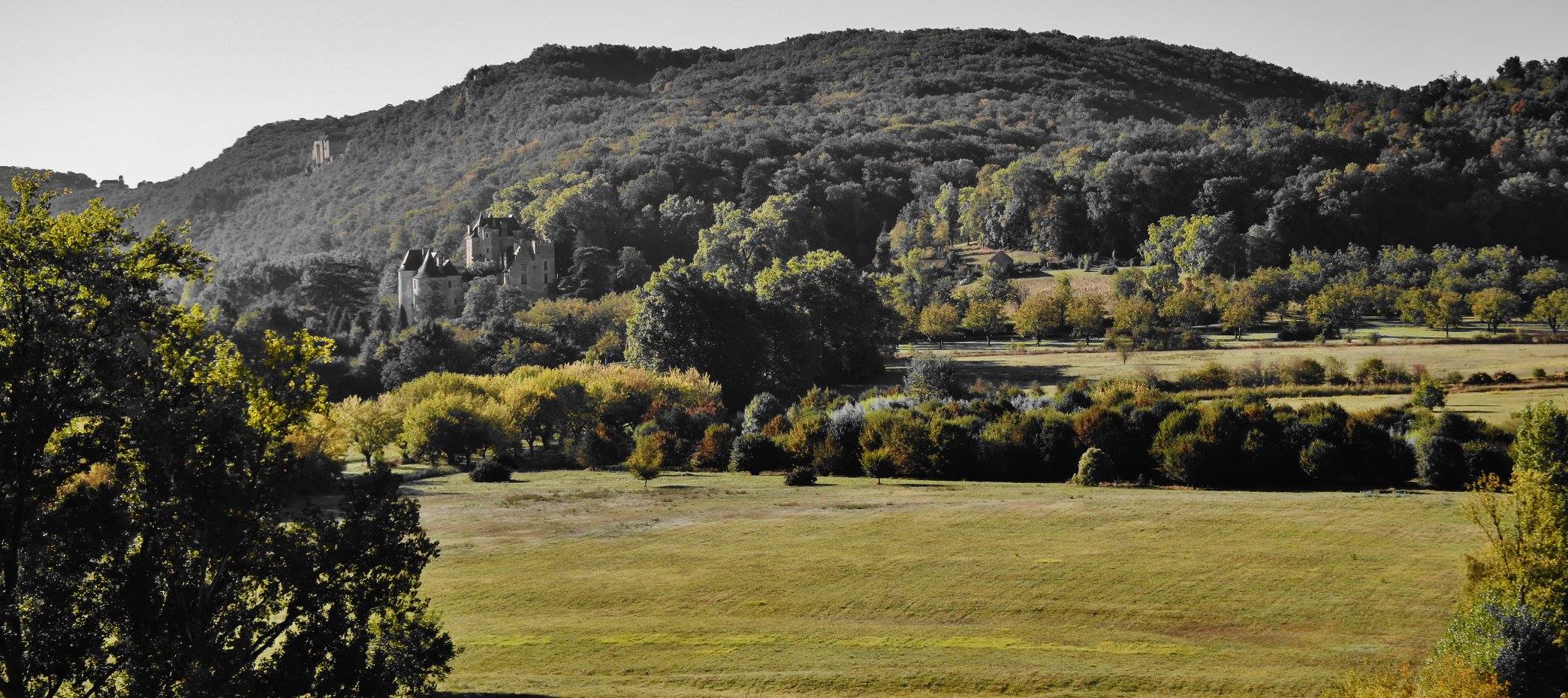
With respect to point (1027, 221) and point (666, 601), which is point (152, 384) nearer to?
point (666, 601)

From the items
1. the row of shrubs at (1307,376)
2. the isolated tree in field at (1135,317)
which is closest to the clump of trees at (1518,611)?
the row of shrubs at (1307,376)

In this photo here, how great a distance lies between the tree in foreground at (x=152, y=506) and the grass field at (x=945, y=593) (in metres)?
5.56

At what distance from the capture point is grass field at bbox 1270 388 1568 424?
206 ft

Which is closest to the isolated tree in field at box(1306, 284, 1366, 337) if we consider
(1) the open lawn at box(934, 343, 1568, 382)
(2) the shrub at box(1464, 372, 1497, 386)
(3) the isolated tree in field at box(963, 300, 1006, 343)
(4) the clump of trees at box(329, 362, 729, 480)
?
(1) the open lawn at box(934, 343, 1568, 382)

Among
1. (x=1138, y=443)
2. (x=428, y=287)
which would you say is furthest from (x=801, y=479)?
(x=428, y=287)

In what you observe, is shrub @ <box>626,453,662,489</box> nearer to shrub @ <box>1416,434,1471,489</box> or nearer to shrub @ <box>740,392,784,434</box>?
shrub @ <box>740,392,784,434</box>

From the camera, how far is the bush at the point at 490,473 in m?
61.9

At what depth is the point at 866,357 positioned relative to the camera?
101m

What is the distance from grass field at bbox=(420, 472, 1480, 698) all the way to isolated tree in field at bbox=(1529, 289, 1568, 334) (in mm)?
56688

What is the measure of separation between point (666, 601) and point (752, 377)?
58.7 m

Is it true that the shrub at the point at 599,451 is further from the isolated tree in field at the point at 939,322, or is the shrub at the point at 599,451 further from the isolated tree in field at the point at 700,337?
the isolated tree in field at the point at 939,322

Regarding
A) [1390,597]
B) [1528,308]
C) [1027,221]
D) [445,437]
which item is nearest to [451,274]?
[1027,221]

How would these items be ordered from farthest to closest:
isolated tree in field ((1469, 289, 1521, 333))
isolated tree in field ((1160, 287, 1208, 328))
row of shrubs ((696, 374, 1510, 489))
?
isolated tree in field ((1160, 287, 1208, 328)) < isolated tree in field ((1469, 289, 1521, 333)) < row of shrubs ((696, 374, 1510, 489))

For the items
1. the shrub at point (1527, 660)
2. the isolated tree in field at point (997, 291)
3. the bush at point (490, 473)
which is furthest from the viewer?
the isolated tree in field at point (997, 291)
